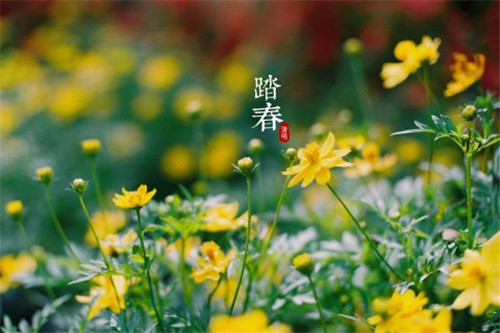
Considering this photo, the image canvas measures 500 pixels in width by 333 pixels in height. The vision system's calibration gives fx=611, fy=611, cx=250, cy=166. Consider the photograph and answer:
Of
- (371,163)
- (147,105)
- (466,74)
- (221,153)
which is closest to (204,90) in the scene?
(147,105)

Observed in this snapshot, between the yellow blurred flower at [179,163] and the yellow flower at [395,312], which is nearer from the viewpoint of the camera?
the yellow flower at [395,312]

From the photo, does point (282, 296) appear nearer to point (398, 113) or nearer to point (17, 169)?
point (17, 169)

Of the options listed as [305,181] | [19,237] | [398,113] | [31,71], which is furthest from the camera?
[31,71]

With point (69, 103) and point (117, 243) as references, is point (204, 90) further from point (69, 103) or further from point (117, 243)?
point (117, 243)

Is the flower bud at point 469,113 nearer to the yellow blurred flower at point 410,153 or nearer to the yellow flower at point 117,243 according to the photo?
the yellow flower at point 117,243

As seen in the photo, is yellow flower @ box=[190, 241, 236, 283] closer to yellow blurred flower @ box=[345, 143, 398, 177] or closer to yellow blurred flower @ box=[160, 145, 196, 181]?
yellow blurred flower @ box=[345, 143, 398, 177]

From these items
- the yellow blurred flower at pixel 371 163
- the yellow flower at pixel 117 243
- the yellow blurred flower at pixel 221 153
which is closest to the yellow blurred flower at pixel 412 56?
the yellow blurred flower at pixel 371 163

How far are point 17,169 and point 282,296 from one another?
1.36 m

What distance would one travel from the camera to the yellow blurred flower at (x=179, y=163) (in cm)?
250

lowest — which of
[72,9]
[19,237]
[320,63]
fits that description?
[19,237]

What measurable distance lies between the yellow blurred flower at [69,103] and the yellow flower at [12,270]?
113cm

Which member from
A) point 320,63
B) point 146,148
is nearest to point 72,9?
point 146,148

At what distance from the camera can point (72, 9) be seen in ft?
11.2

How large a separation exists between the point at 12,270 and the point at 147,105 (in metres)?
1.44
